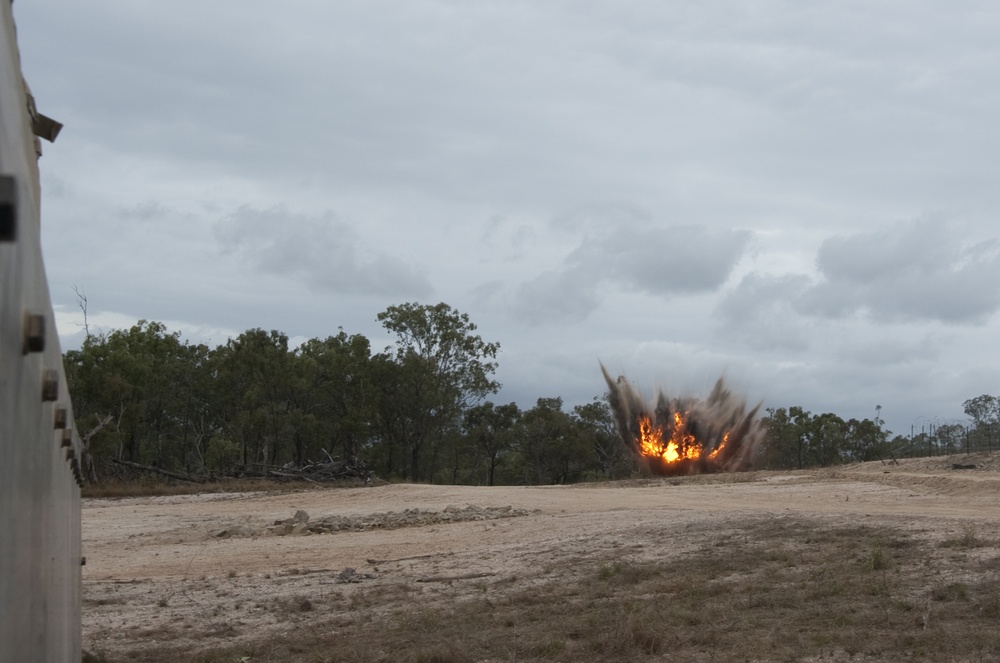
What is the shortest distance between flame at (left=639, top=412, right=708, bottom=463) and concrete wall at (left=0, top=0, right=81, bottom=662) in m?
40.9

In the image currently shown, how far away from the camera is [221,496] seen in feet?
107

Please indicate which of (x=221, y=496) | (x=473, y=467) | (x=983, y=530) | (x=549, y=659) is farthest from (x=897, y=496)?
(x=473, y=467)

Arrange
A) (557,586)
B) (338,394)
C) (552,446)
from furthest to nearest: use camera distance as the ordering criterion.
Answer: (552,446) → (338,394) → (557,586)

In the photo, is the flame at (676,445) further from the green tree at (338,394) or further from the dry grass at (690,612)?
the dry grass at (690,612)

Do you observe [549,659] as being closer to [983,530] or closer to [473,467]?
[983,530]

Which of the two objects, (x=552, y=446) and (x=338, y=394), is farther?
(x=552, y=446)

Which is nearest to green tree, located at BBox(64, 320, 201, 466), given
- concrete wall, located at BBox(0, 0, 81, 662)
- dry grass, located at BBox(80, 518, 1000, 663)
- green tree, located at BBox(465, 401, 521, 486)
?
green tree, located at BBox(465, 401, 521, 486)

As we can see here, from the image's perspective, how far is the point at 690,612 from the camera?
995 cm

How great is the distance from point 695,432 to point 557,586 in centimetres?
3258

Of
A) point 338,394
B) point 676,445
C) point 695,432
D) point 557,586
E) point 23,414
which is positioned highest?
point 338,394

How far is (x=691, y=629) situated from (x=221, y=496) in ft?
83.3

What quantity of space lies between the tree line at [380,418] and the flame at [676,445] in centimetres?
458

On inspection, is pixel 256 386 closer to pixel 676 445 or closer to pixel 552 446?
pixel 552 446

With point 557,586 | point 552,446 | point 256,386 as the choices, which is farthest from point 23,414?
point 552,446
